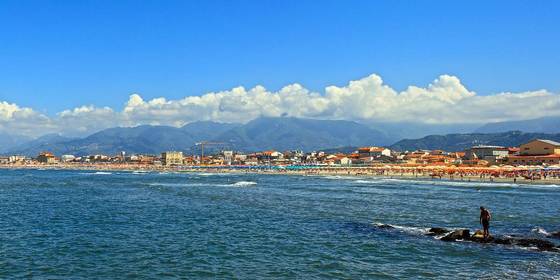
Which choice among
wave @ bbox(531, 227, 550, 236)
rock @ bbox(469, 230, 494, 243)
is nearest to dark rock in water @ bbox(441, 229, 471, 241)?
rock @ bbox(469, 230, 494, 243)

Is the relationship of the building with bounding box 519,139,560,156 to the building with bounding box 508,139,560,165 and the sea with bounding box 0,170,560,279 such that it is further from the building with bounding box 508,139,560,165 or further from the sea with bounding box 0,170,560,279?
the sea with bounding box 0,170,560,279

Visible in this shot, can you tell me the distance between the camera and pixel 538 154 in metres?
129

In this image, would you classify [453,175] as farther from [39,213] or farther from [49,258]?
[49,258]

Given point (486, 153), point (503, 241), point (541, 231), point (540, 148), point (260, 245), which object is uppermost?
point (540, 148)

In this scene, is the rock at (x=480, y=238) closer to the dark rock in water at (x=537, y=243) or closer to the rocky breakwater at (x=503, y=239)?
the rocky breakwater at (x=503, y=239)

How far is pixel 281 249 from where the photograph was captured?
64.8 ft

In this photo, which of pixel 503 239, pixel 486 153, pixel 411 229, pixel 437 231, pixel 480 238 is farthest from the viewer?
pixel 486 153

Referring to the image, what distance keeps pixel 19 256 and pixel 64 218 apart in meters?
12.1

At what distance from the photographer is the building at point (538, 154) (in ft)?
389

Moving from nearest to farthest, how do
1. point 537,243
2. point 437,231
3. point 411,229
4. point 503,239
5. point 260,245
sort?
point 537,243
point 260,245
point 503,239
point 437,231
point 411,229

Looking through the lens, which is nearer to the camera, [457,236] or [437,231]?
[457,236]

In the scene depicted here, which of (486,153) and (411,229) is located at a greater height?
(486,153)

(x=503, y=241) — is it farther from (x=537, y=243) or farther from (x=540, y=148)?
(x=540, y=148)

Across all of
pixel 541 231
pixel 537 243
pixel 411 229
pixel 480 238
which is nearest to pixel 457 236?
pixel 480 238
